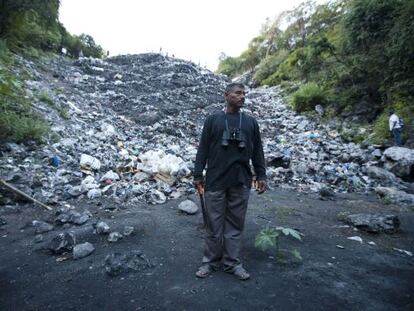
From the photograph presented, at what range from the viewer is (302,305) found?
2.37m

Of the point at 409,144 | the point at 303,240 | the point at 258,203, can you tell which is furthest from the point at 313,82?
the point at 303,240

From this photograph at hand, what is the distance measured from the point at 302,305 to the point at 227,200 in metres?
1.02

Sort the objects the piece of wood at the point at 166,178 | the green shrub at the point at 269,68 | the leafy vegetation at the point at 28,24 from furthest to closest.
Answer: the green shrub at the point at 269,68
the leafy vegetation at the point at 28,24
the piece of wood at the point at 166,178

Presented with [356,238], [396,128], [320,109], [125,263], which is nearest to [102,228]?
[125,263]

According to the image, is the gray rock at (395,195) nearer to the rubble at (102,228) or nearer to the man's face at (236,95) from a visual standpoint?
the man's face at (236,95)

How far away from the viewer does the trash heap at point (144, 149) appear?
5449mm

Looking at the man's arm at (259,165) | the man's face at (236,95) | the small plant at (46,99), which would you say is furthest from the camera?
the small plant at (46,99)

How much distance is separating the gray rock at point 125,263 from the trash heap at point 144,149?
6.84 ft

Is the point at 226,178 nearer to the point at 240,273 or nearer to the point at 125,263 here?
the point at 240,273

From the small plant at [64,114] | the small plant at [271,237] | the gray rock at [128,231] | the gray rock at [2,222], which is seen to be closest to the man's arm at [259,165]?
the small plant at [271,237]

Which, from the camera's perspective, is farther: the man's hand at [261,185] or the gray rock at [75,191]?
the gray rock at [75,191]

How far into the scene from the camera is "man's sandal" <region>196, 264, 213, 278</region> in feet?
9.04

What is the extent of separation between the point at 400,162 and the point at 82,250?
21.1 feet

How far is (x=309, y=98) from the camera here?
1270 centimetres
